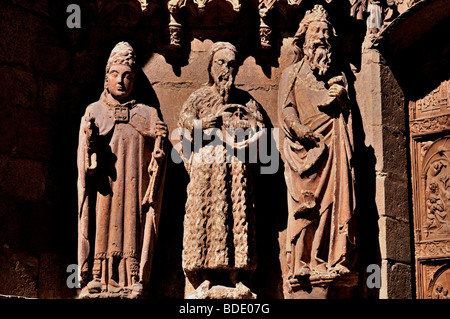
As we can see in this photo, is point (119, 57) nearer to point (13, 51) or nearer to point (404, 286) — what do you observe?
point (13, 51)

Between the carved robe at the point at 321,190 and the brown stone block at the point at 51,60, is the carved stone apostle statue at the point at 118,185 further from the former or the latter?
the carved robe at the point at 321,190

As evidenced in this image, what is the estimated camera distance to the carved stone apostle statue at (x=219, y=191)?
31.0 ft

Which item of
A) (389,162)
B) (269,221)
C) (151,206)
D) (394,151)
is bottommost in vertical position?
(269,221)

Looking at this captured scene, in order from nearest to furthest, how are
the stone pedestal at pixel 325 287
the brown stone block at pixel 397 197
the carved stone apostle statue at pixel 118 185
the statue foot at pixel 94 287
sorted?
the stone pedestal at pixel 325 287 → the statue foot at pixel 94 287 → the carved stone apostle statue at pixel 118 185 → the brown stone block at pixel 397 197

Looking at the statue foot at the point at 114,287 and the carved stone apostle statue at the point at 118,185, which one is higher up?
the carved stone apostle statue at the point at 118,185

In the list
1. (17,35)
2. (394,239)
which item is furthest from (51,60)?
(394,239)

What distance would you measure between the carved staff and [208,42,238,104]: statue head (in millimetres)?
661

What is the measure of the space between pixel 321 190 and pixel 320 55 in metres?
1.15

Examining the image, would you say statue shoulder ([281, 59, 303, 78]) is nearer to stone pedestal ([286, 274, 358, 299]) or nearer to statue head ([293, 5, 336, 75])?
statue head ([293, 5, 336, 75])

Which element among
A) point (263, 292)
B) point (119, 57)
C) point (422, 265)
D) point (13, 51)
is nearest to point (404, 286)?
point (422, 265)

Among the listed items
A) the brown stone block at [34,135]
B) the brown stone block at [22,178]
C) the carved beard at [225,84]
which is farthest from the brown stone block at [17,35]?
the carved beard at [225,84]

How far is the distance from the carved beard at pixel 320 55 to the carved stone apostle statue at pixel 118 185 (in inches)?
53.9

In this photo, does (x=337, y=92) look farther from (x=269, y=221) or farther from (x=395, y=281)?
(x=395, y=281)

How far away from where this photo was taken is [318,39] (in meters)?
9.76
